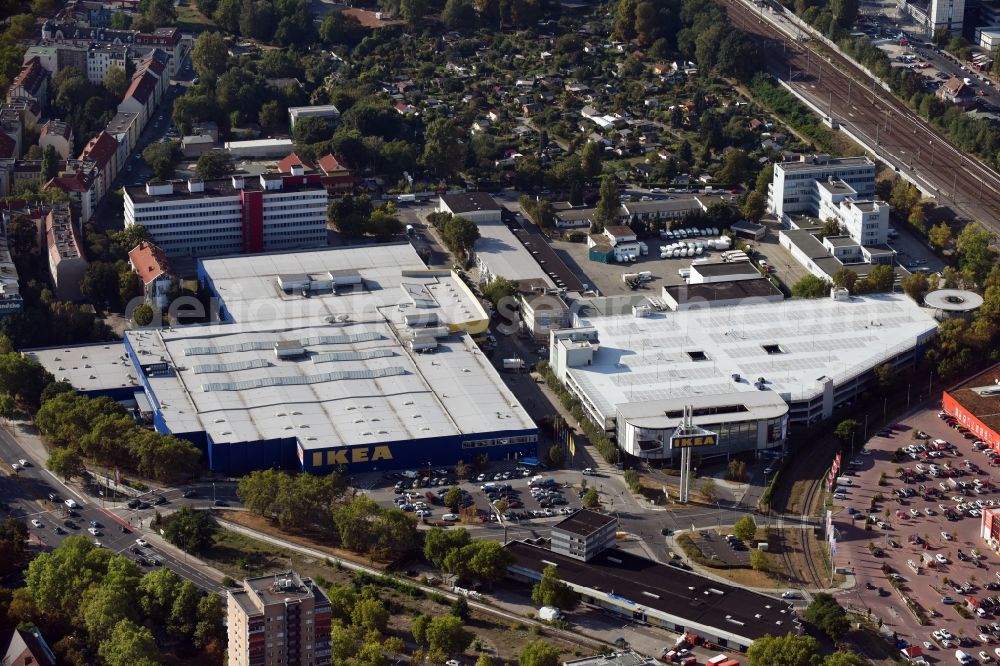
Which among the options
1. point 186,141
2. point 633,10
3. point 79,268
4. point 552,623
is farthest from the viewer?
point 633,10

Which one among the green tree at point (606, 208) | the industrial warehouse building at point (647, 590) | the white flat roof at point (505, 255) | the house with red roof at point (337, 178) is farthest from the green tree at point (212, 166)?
the industrial warehouse building at point (647, 590)

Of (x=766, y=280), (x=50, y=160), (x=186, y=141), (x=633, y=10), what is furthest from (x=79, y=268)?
(x=633, y=10)

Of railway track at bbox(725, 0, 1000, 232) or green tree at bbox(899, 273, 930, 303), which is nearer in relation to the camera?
green tree at bbox(899, 273, 930, 303)

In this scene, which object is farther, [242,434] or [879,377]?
[879,377]

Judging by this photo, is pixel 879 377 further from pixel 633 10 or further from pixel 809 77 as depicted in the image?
pixel 633 10

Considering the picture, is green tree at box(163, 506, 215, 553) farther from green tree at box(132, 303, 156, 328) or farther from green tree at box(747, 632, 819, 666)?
green tree at box(747, 632, 819, 666)

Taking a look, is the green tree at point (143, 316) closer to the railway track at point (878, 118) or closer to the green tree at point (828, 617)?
the green tree at point (828, 617)

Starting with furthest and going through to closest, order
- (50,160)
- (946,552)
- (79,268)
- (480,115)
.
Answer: (480,115) → (50,160) → (79,268) → (946,552)

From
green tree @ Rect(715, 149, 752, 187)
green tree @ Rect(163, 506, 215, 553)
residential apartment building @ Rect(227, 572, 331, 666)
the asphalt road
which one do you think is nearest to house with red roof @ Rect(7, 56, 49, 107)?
green tree @ Rect(715, 149, 752, 187)
